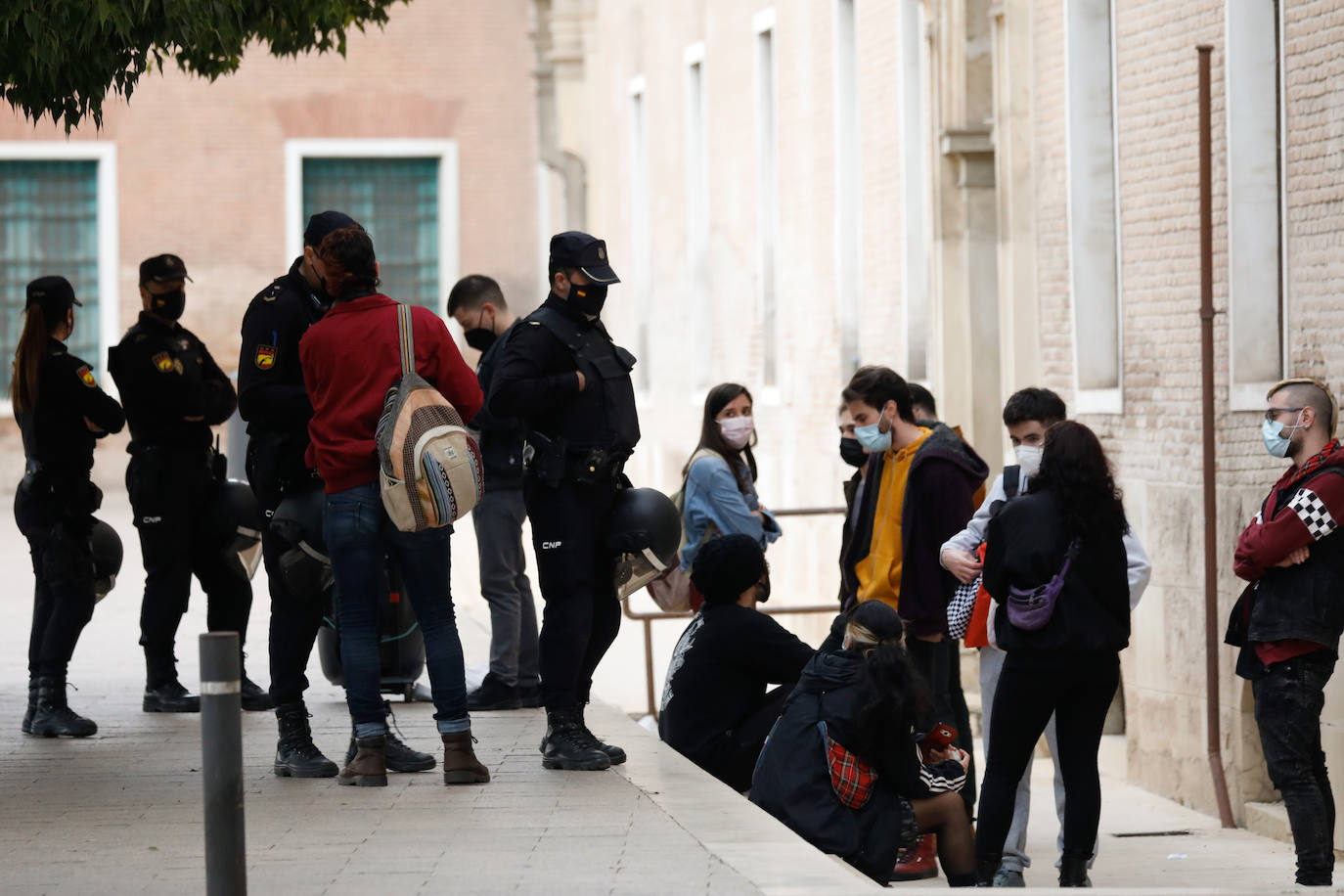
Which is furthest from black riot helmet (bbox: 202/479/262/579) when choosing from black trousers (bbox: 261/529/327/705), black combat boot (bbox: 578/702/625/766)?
black combat boot (bbox: 578/702/625/766)

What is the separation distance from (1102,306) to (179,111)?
23.2 m

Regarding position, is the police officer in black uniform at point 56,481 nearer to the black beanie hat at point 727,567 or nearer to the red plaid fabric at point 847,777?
the black beanie hat at point 727,567

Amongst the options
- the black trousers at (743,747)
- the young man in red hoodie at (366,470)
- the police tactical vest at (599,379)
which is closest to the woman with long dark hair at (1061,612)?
the black trousers at (743,747)

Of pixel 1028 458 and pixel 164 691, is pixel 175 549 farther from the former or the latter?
pixel 1028 458

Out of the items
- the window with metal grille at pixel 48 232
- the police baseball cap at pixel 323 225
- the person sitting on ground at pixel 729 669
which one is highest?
the window with metal grille at pixel 48 232

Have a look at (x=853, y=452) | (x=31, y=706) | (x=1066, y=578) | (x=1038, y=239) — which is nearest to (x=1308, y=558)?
(x=1066, y=578)

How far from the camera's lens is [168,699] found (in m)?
10.4

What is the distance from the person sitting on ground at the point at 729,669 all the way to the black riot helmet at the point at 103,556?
8.64ft

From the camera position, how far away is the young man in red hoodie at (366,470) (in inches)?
308

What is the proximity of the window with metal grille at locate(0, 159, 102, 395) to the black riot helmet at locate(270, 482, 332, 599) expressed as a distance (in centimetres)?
2670

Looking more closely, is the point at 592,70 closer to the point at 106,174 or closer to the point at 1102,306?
the point at 106,174

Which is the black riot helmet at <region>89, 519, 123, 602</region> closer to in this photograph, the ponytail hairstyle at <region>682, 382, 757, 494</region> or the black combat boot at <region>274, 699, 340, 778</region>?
the black combat boot at <region>274, 699, 340, 778</region>

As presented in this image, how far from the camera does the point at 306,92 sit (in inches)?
1367

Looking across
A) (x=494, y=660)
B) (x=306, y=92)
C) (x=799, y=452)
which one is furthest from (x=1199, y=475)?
(x=306, y=92)
